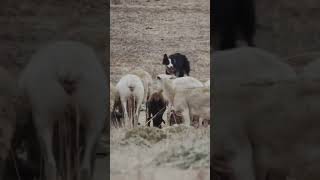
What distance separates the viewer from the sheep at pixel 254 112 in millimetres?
18922

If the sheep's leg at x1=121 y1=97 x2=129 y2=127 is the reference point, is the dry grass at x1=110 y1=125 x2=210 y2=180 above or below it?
below

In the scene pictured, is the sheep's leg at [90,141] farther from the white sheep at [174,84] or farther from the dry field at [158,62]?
the white sheep at [174,84]

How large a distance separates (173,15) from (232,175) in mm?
1826

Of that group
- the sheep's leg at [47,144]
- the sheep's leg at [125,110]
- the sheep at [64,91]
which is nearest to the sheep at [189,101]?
the sheep's leg at [125,110]

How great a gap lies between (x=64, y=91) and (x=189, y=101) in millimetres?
1341

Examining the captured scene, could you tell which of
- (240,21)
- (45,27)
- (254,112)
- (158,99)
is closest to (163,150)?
(158,99)

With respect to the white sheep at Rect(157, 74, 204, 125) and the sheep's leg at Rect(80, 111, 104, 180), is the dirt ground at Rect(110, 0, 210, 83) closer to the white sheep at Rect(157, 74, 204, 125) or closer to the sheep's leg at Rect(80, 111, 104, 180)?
the white sheep at Rect(157, 74, 204, 125)

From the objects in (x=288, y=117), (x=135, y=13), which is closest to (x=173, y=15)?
(x=135, y=13)

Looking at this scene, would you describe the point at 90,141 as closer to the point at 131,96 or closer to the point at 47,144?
the point at 47,144

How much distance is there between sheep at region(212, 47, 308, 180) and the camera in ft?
62.1

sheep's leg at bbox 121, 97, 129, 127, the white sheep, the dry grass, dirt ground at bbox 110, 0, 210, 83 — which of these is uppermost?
dirt ground at bbox 110, 0, 210, 83

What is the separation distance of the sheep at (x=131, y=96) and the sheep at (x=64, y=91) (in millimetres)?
194

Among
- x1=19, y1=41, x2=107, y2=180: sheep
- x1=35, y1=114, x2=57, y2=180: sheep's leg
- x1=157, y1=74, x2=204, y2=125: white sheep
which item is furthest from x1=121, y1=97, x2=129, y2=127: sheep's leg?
x1=35, y1=114, x2=57, y2=180: sheep's leg

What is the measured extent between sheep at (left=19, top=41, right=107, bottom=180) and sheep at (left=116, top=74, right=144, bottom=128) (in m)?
0.19
